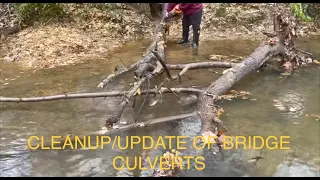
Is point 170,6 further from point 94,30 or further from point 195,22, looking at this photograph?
point 94,30

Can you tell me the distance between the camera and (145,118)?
5.23 meters

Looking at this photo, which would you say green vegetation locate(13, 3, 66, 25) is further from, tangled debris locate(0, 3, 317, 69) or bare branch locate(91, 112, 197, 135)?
bare branch locate(91, 112, 197, 135)

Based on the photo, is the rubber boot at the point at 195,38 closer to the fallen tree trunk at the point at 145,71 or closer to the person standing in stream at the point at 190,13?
the person standing in stream at the point at 190,13

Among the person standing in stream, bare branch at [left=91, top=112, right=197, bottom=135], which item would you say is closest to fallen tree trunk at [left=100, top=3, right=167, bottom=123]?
bare branch at [left=91, top=112, right=197, bottom=135]

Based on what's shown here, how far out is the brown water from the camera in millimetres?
4137

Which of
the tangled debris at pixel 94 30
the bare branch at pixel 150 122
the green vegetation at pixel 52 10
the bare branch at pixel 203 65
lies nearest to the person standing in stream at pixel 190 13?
the tangled debris at pixel 94 30

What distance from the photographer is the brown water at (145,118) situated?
4137 millimetres

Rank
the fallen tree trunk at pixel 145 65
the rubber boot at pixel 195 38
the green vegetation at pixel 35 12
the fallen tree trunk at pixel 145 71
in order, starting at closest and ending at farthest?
the fallen tree trunk at pixel 145 71, the fallen tree trunk at pixel 145 65, the rubber boot at pixel 195 38, the green vegetation at pixel 35 12

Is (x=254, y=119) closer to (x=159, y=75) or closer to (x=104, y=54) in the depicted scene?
(x=159, y=75)

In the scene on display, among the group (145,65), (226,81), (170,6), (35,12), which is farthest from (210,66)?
(35,12)

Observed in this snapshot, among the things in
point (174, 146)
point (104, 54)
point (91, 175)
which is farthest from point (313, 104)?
point (104, 54)

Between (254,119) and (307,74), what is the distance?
2.08 m

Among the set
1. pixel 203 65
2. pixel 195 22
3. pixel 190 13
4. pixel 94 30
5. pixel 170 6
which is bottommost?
pixel 203 65

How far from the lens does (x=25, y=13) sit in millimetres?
9047
